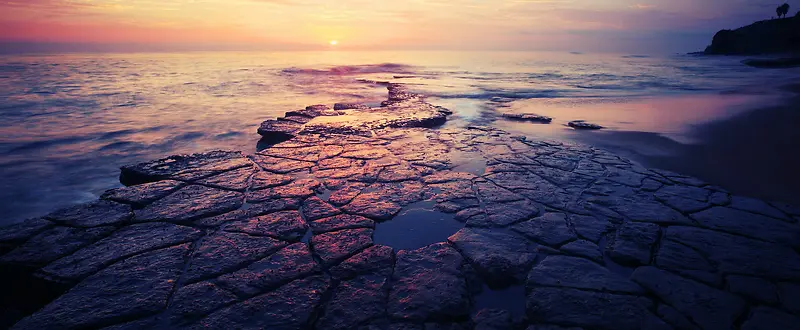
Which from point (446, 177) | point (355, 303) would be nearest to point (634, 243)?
point (446, 177)

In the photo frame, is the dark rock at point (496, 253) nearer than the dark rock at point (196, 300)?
No

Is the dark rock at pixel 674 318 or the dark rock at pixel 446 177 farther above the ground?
the dark rock at pixel 446 177

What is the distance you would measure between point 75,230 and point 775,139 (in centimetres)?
863

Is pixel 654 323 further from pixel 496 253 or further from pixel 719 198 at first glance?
pixel 719 198

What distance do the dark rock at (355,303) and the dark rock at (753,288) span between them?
2.03 metres

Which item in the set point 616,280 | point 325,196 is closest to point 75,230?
point 325,196

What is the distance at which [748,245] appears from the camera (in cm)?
254

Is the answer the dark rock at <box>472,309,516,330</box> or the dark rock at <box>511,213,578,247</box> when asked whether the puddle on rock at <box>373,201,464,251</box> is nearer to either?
the dark rock at <box>511,213,578,247</box>

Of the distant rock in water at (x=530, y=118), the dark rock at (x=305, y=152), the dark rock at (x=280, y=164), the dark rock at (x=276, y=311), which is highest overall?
the distant rock in water at (x=530, y=118)

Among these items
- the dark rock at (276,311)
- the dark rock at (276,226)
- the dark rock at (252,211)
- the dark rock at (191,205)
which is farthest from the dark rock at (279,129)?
the dark rock at (276,311)

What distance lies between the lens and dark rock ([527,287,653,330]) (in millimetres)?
1861

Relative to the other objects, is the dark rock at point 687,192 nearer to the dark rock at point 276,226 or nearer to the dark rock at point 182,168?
the dark rock at point 276,226

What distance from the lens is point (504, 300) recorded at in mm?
2092

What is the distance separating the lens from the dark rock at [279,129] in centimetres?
624
